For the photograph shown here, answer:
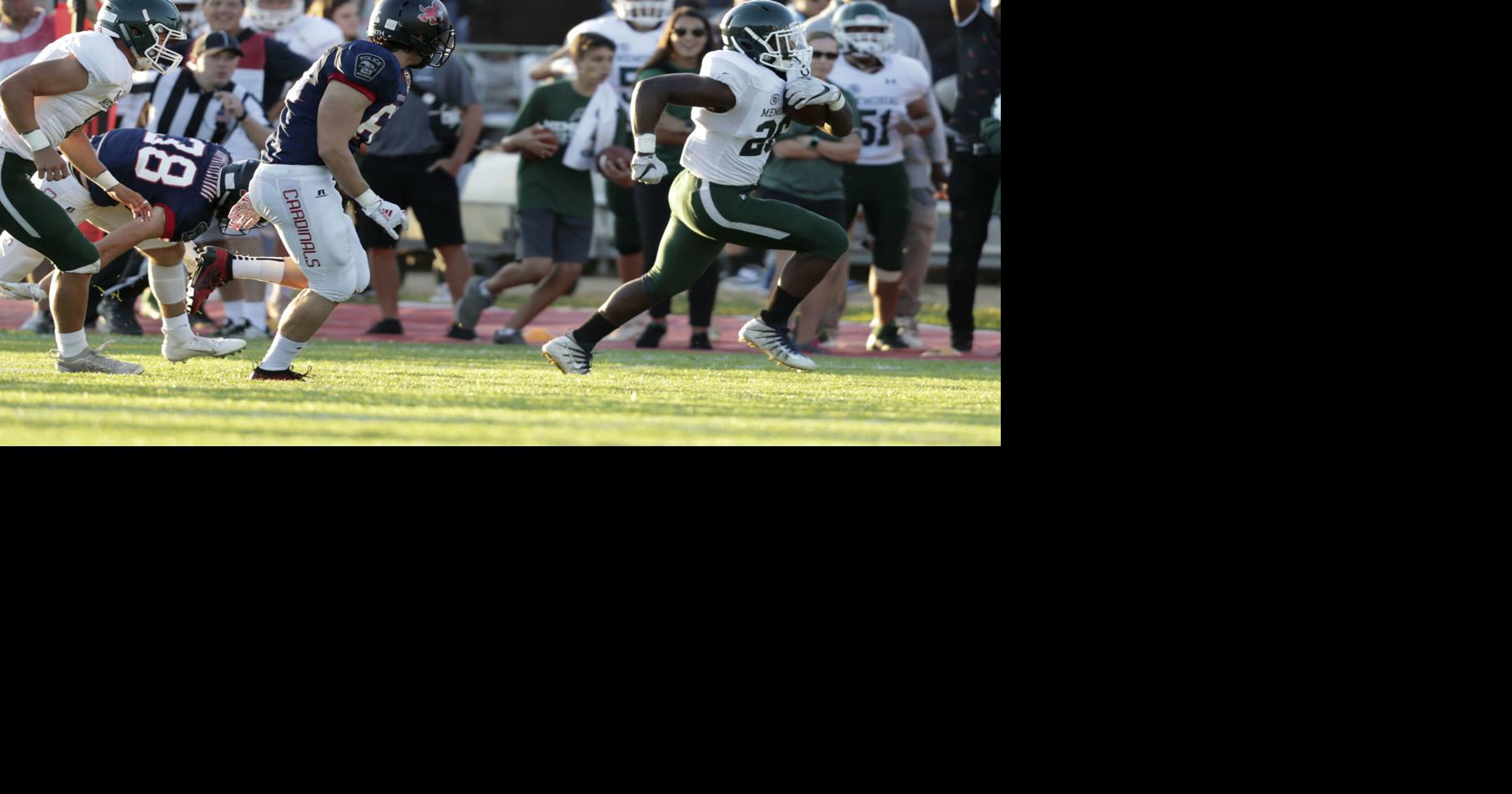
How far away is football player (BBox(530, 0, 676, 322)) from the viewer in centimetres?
898

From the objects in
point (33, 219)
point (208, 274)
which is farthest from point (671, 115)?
point (33, 219)

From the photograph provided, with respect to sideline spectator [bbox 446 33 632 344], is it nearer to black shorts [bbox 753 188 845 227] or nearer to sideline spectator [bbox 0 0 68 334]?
black shorts [bbox 753 188 845 227]

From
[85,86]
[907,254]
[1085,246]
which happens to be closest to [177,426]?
[85,86]

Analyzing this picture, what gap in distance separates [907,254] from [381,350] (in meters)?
2.65

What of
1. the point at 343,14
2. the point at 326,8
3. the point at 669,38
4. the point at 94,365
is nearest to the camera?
the point at 94,365

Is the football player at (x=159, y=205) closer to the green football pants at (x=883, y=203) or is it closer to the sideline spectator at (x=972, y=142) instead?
the green football pants at (x=883, y=203)

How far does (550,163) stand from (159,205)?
246cm

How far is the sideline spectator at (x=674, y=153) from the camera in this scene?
8.33 metres

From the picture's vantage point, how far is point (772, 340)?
23.7 feet

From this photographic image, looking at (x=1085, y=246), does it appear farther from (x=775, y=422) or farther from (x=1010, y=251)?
(x=1010, y=251)

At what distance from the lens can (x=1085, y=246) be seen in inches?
220

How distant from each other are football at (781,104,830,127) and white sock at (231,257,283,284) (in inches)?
76.0

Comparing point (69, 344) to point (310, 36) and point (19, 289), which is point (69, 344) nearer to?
point (19, 289)

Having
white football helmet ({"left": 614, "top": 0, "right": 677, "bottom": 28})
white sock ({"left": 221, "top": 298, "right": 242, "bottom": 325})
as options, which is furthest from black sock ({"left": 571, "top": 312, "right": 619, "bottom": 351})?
white football helmet ({"left": 614, "top": 0, "right": 677, "bottom": 28})
